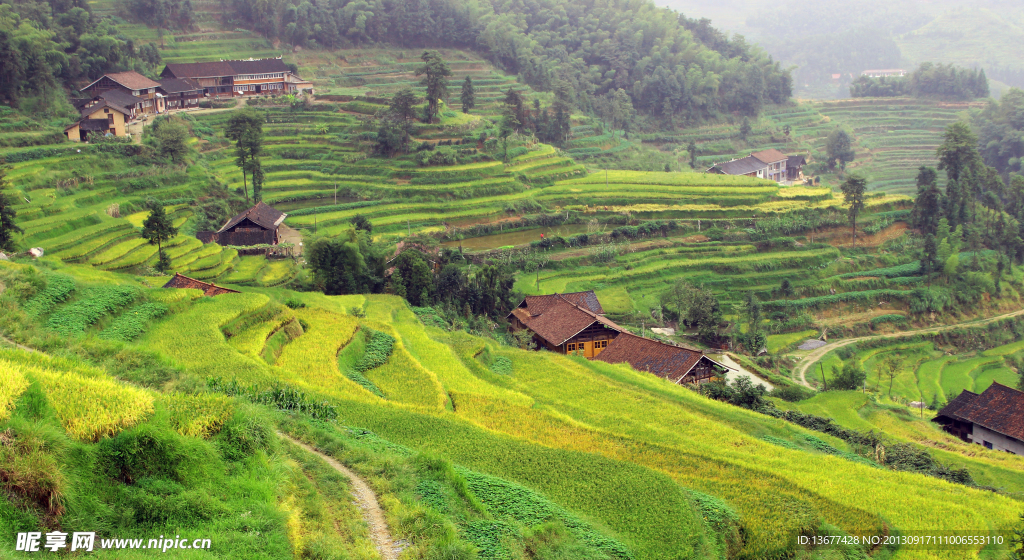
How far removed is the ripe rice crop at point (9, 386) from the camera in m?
7.65

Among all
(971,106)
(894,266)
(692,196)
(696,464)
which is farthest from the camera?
(971,106)

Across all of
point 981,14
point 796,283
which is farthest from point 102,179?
point 981,14

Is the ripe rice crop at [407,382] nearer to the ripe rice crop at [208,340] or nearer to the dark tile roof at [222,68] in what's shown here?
the ripe rice crop at [208,340]

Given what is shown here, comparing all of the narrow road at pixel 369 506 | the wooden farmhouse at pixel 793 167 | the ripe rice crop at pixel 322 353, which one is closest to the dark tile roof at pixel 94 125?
the ripe rice crop at pixel 322 353

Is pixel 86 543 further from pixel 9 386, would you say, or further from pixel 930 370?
A: pixel 930 370

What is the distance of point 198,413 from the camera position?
9.20 m

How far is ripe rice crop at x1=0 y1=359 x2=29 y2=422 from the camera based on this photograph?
7.65 meters

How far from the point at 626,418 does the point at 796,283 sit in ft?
89.2

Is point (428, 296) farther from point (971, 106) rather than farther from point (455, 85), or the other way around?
point (971, 106)

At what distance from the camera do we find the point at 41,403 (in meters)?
8.12

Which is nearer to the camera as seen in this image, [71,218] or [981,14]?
[71,218]

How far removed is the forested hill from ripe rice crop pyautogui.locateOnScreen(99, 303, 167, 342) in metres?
46.1

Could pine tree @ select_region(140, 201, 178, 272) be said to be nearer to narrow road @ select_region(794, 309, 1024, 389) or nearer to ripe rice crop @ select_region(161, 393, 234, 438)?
ripe rice crop @ select_region(161, 393, 234, 438)

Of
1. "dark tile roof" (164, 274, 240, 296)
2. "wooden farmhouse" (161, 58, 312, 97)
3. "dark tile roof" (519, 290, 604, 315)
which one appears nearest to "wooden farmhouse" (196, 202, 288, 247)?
"dark tile roof" (164, 274, 240, 296)
